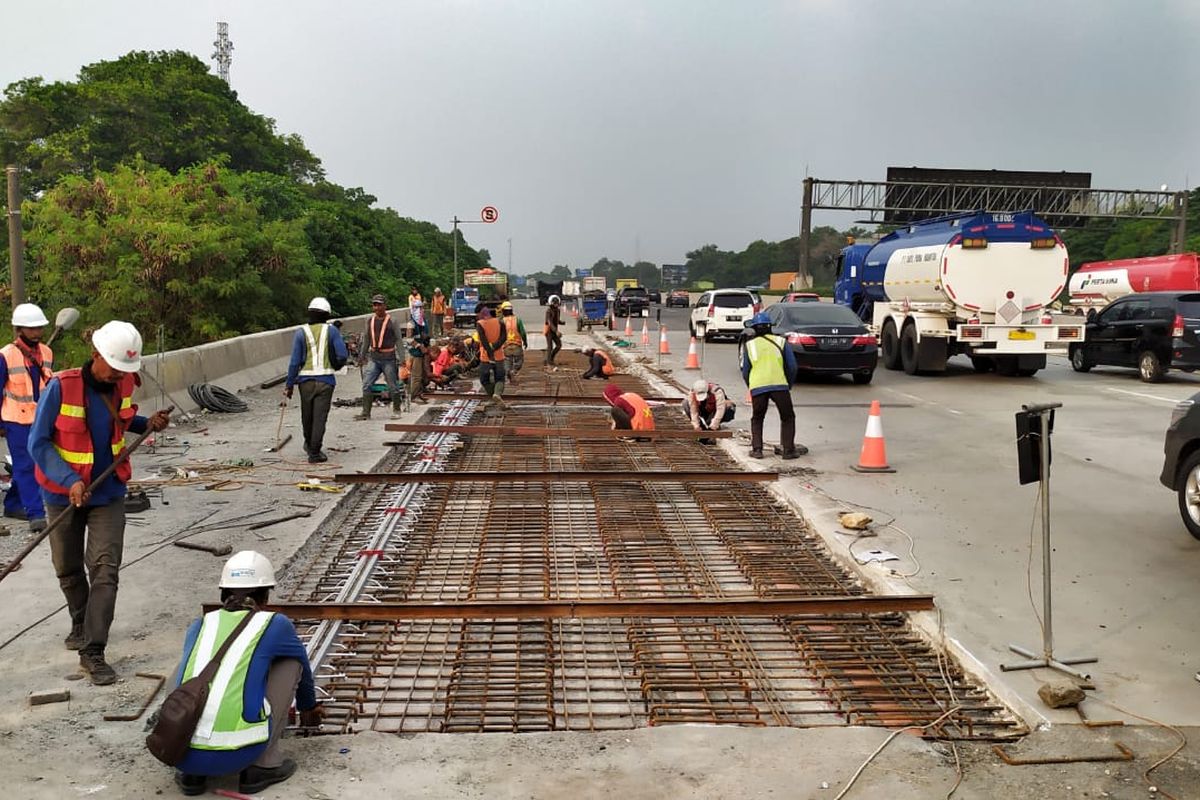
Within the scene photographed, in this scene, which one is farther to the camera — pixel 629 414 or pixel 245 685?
pixel 629 414

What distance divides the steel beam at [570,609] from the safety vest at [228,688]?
1.74m

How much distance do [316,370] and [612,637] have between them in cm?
629

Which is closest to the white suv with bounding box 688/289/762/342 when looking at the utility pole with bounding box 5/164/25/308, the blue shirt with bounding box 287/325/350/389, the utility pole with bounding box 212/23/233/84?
the utility pole with bounding box 5/164/25/308

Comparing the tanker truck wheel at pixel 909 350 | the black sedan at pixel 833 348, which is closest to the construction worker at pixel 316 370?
the black sedan at pixel 833 348

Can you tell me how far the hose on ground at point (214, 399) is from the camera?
15.3 metres

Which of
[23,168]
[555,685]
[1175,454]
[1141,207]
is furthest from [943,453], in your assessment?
[1141,207]

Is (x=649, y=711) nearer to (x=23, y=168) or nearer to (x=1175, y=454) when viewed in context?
(x=1175, y=454)

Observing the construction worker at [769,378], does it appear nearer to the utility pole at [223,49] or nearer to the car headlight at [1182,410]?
the car headlight at [1182,410]

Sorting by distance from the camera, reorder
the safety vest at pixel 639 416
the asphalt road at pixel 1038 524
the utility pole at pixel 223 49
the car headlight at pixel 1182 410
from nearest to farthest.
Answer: the asphalt road at pixel 1038 524, the car headlight at pixel 1182 410, the safety vest at pixel 639 416, the utility pole at pixel 223 49

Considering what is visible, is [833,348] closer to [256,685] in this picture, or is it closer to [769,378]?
[769,378]

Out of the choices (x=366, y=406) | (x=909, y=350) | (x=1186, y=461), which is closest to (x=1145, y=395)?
(x=909, y=350)

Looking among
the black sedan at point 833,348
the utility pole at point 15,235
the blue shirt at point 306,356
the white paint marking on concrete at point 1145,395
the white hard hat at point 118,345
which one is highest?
the utility pole at point 15,235

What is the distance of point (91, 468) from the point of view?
540cm

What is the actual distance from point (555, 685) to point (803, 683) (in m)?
1.29
